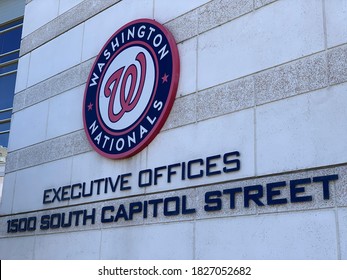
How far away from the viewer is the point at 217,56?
6.46 metres

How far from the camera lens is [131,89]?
24.5ft

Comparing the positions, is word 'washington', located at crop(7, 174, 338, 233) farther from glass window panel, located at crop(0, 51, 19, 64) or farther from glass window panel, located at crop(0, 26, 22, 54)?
glass window panel, located at crop(0, 26, 22, 54)

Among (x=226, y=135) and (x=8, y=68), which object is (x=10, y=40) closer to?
(x=8, y=68)

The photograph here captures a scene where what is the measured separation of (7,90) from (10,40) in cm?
130

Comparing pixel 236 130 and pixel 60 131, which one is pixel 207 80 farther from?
pixel 60 131

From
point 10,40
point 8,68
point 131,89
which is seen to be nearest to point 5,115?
point 8,68

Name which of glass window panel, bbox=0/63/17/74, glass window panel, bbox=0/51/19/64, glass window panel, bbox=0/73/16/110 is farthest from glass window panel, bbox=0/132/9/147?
glass window panel, bbox=0/51/19/64

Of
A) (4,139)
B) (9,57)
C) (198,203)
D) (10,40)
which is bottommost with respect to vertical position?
(198,203)

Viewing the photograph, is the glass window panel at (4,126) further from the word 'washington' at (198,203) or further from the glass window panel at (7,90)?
the word 'washington' at (198,203)

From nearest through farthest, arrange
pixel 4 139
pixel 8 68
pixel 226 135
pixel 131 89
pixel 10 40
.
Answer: pixel 226 135
pixel 131 89
pixel 4 139
pixel 8 68
pixel 10 40

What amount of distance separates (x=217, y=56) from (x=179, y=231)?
2.24 metres

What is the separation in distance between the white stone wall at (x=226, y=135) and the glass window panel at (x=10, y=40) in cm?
368

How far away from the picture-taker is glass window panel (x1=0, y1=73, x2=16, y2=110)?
1180 centimetres

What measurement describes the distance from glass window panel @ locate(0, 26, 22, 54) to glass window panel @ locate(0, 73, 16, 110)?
72 centimetres
